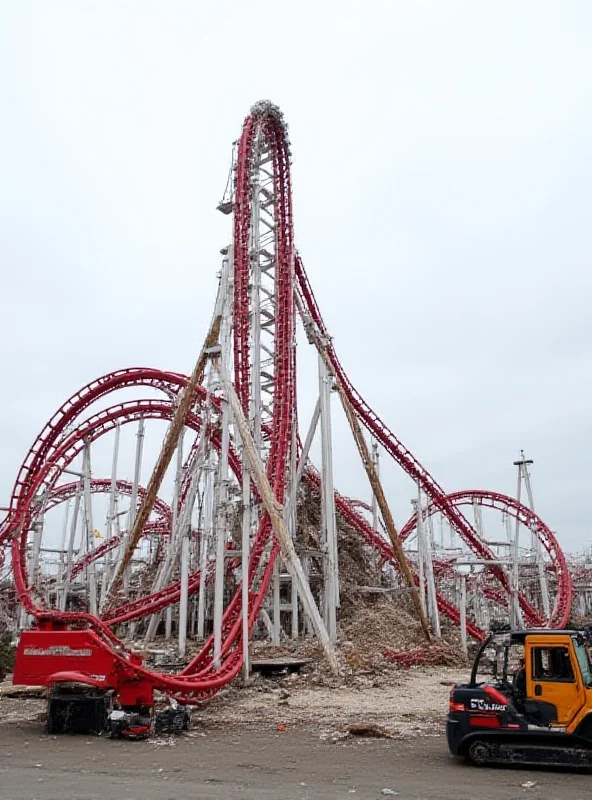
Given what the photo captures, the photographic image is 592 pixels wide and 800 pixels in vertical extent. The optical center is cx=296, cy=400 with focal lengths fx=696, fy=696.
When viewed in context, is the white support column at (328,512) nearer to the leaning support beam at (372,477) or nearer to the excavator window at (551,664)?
the leaning support beam at (372,477)

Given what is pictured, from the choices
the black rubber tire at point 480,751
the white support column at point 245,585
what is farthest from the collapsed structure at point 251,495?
the black rubber tire at point 480,751

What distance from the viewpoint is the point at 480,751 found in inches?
297

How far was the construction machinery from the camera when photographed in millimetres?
7223

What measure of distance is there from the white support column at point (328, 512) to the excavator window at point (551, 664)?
33.4ft

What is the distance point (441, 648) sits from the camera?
18.4 m

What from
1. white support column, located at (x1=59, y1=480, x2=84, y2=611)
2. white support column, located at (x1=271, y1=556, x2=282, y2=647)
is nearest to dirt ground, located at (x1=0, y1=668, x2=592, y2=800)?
white support column, located at (x1=271, y1=556, x2=282, y2=647)

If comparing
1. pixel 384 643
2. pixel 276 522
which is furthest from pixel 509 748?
pixel 384 643

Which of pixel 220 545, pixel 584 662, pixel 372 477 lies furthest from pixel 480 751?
pixel 372 477

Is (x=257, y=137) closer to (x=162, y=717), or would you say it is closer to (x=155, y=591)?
(x=155, y=591)

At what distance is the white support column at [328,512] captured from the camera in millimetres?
17625

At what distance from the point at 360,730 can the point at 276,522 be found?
5.98 metres

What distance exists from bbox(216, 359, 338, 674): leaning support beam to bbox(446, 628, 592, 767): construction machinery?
706 cm

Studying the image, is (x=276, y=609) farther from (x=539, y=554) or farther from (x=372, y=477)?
(x=539, y=554)

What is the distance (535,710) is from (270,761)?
3.00 meters
